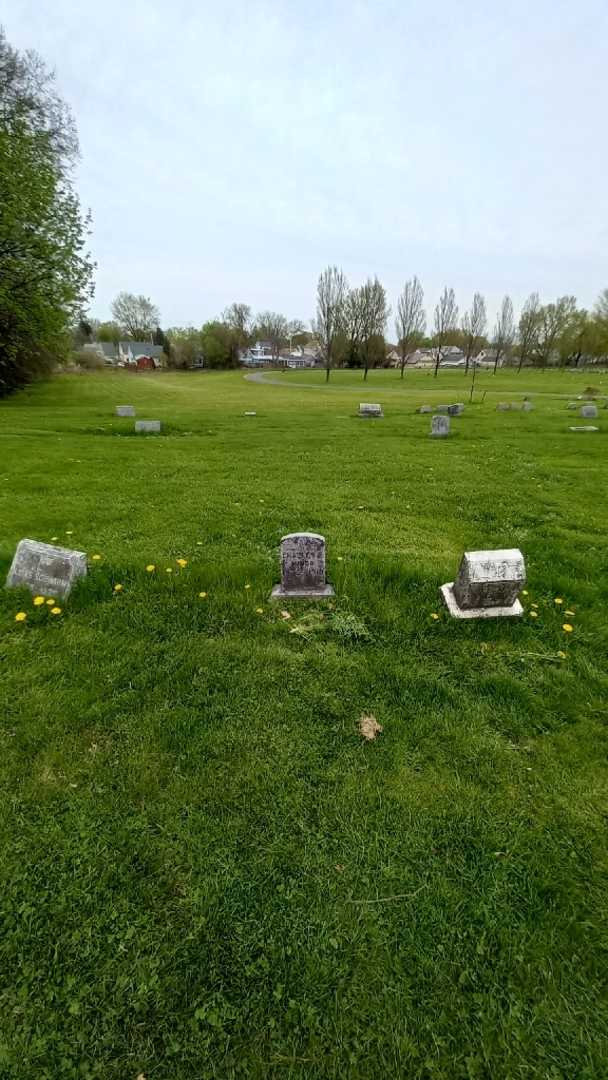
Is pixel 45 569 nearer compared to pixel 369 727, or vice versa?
pixel 369 727

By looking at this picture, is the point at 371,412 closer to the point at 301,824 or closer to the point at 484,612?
the point at 484,612

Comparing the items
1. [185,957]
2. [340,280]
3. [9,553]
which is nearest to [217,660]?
[185,957]

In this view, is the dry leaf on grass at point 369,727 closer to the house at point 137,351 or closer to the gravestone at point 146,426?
the gravestone at point 146,426

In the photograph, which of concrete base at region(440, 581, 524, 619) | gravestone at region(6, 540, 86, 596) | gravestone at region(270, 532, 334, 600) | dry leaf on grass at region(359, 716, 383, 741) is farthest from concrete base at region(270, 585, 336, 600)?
gravestone at region(6, 540, 86, 596)

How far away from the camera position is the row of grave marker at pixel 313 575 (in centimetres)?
399

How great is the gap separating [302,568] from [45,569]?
248cm

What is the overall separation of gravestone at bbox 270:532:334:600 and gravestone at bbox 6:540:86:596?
6.34 feet

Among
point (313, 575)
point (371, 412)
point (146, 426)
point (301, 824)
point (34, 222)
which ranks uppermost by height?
point (34, 222)

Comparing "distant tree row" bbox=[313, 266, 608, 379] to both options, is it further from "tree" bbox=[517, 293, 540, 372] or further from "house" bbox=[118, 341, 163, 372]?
"house" bbox=[118, 341, 163, 372]

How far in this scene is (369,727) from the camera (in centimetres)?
296

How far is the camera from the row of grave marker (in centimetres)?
399

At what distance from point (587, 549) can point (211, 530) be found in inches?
190

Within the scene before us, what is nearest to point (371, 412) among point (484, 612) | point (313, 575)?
point (313, 575)

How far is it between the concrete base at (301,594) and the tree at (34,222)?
2023 centimetres
